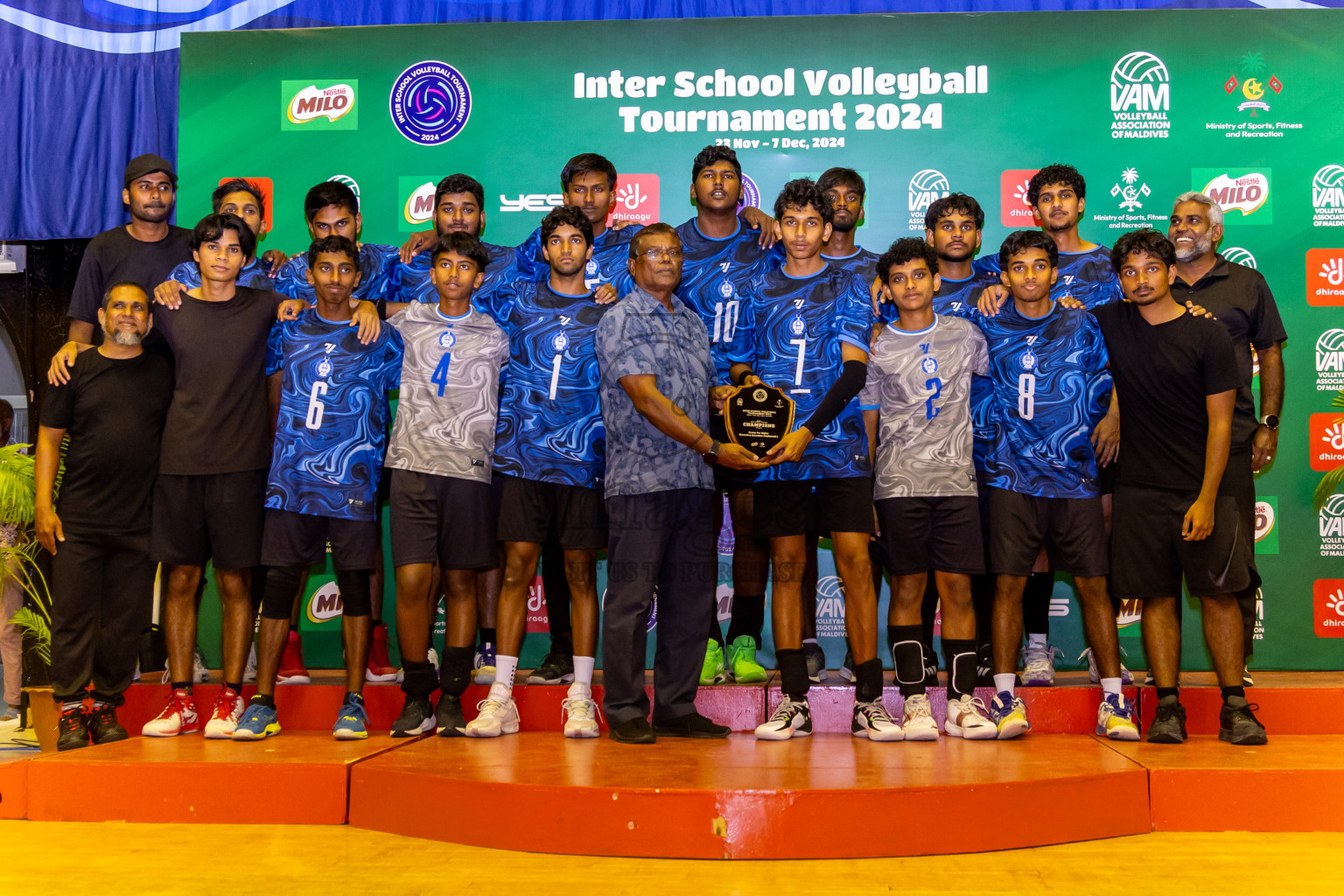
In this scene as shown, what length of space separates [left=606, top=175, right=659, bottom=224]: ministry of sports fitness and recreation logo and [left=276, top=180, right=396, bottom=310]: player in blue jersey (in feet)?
4.69

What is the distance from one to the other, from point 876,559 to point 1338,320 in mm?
2835

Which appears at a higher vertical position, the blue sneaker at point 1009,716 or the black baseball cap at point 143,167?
the black baseball cap at point 143,167

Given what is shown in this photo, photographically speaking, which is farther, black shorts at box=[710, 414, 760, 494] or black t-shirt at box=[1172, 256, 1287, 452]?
black t-shirt at box=[1172, 256, 1287, 452]

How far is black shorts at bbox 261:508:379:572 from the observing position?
3.92 m

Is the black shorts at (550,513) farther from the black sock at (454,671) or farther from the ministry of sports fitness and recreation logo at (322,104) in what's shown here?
the ministry of sports fitness and recreation logo at (322,104)

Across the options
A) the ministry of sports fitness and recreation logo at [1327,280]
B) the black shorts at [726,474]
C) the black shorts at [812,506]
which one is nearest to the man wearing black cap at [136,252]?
the black shorts at [726,474]

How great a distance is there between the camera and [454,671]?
3.96m

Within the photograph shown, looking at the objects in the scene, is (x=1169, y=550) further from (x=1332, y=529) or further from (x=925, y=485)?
(x=1332, y=529)

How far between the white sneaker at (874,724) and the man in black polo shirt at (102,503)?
2.91m

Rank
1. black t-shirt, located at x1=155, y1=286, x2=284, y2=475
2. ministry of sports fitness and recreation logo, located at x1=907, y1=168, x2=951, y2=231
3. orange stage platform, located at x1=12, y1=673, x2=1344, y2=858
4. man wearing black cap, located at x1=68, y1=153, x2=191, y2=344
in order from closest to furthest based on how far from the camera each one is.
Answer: orange stage platform, located at x1=12, y1=673, x2=1344, y2=858 → black t-shirt, located at x1=155, y1=286, x2=284, y2=475 → man wearing black cap, located at x1=68, y1=153, x2=191, y2=344 → ministry of sports fitness and recreation logo, located at x1=907, y1=168, x2=951, y2=231

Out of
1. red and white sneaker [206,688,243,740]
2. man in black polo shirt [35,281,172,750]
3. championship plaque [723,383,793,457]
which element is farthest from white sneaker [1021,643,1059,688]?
man in black polo shirt [35,281,172,750]

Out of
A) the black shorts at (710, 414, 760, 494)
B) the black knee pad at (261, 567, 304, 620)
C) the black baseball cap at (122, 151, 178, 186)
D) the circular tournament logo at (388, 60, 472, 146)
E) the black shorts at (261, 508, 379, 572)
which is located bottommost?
the black knee pad at (261, 567, 304, 620)

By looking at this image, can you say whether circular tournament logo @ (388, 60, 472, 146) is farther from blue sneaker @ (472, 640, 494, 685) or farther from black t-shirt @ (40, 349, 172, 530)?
blue sneaker @ (472, 640, 494, 685)

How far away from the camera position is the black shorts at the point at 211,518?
13.1ft
